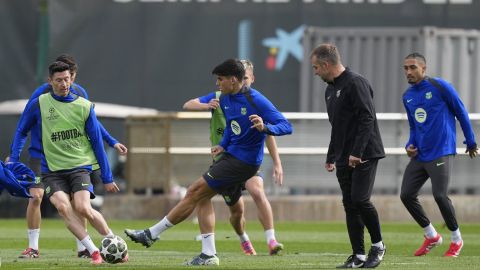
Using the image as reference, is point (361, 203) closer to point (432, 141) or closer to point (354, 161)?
point (354, 161)

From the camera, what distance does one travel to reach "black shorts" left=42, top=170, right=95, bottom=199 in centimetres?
1418

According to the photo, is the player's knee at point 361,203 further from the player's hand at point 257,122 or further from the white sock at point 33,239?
the white sock at point 33,239

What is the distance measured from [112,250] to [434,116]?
3965 millimetres

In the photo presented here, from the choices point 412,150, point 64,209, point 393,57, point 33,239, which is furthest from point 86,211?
point 393,57

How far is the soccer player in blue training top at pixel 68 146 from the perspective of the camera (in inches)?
558

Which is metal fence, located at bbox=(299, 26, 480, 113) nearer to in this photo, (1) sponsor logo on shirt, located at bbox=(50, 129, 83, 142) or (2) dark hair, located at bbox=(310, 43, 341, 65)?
(1) sponsor logo on shirt, located at bbox=(50, 129, 83, 142)

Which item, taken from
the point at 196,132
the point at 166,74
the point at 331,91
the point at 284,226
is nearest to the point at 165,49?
the point at 166,74

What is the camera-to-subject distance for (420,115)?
628 inches

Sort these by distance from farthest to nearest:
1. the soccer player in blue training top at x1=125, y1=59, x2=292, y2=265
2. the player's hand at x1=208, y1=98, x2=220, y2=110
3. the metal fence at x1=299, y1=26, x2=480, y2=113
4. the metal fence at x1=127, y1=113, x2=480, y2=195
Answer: the metal fence at x1=299, y1=26, x2=480, y2=113
the metal fence at x1=127, y1=113, x2=480, y2=195
the player's hand at x1=208, y1=98, x2=220, y2=110
the soccer player in blue training top at x1=125, y1=59, x2=292, y2=265

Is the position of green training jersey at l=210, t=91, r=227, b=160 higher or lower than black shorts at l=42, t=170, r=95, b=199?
higher

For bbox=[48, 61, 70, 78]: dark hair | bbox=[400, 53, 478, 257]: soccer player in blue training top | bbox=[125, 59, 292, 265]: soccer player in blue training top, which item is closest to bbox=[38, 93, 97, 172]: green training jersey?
bbox=[48, 61, 70, 78]: dark hair

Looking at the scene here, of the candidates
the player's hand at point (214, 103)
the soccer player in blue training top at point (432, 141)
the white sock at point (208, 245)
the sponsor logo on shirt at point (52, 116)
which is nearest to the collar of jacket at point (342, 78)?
the player's hand at point (214, 103)

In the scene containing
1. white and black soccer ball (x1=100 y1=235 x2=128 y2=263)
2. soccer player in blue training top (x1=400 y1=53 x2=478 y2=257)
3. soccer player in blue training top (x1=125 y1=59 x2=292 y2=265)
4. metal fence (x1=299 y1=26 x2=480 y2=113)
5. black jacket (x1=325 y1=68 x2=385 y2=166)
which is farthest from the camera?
metal fence (x1=299 y1=26 x2=480 y2=113)

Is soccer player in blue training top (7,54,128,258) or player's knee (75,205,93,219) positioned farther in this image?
soccer player in blue training top (7,54,128,258)
